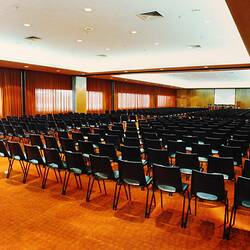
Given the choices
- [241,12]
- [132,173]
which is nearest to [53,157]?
[132,173]

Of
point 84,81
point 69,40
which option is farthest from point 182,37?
point 84,81

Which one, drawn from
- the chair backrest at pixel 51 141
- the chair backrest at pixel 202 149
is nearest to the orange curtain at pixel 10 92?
the chair backrest at pixel 51 141

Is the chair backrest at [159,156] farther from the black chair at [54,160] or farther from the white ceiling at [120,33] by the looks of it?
the white ceiling at [120,33]

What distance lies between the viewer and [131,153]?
5.71 metres

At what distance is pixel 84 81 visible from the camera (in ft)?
69.1

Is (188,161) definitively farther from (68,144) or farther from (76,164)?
(68,144)

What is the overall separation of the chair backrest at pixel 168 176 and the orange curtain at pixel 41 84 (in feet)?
49.1

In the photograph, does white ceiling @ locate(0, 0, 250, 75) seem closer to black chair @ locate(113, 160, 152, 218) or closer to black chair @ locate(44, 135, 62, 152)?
black chair @ locate(44, 135, 62, 152)

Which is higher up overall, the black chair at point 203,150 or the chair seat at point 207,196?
the black chair at point 203,150

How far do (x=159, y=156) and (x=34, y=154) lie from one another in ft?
8.68

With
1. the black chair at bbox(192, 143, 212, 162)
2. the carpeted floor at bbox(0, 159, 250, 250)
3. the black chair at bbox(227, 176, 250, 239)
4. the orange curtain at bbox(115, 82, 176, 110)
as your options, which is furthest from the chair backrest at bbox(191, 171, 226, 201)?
the orange curtain at bbox(115, 82, 176, 110)

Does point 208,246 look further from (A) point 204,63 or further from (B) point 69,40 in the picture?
(A) point 204,63

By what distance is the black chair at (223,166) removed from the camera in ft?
14.6

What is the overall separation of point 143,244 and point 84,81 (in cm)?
1882
